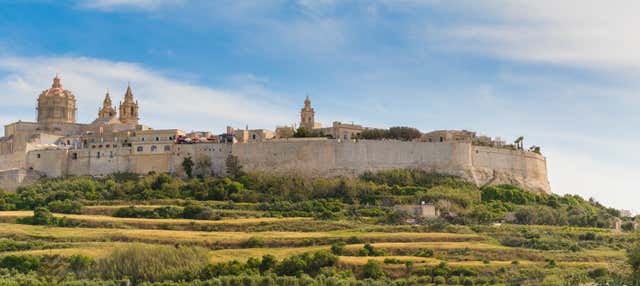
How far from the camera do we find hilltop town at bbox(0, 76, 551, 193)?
2591 inches

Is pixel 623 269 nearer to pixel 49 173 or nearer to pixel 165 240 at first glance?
pixel 165 240

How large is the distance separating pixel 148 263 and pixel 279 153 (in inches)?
874

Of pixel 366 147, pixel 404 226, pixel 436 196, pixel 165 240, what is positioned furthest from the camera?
pixel 366 147

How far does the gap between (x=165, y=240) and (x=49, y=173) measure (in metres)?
20.5

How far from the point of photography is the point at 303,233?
5297 centimetres

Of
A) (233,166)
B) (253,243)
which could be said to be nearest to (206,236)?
(253,243)

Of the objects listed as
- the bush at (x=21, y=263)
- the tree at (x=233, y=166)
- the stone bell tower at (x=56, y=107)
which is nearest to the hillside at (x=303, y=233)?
the bush at (x=21, y=263)

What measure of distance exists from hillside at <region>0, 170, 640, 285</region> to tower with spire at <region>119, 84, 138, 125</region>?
40.8ft

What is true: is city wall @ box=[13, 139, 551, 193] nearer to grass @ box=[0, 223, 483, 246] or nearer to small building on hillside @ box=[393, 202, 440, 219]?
small building on hillside @ box=[393, 202, 440, 219]

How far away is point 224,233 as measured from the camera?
5272 centimetres

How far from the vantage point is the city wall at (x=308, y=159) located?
65.6 metres

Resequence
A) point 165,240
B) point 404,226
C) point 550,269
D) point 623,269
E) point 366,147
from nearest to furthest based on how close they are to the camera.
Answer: point 623,269, point 550,269, point 165,240, point 404,226, point 366,147

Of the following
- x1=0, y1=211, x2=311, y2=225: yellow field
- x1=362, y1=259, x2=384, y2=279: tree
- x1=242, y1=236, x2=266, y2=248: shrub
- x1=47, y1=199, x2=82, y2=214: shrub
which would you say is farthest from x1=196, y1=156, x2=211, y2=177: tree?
x1=362, y1=259, x2=384, y2=279: tree

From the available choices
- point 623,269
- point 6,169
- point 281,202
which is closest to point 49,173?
point 6,169
